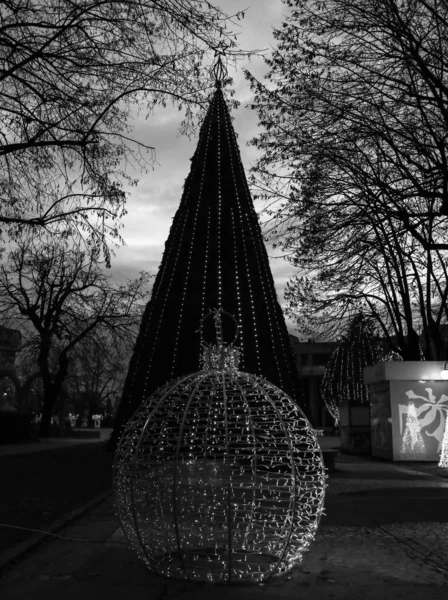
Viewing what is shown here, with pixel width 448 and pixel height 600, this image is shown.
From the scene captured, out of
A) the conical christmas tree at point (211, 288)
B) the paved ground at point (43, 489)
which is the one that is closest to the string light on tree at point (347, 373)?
the conical christmas tree at point (211, 288)

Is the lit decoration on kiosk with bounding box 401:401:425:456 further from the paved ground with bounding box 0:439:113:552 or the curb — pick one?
the curb

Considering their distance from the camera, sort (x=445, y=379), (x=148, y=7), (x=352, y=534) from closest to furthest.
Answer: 1. (x=352, y=534)
2. (x=148, y=7)
3. (x=445, y=379)

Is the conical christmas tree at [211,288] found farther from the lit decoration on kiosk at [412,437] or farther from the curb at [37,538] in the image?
the curb at [37,538]

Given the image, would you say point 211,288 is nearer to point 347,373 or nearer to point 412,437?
point 412,437

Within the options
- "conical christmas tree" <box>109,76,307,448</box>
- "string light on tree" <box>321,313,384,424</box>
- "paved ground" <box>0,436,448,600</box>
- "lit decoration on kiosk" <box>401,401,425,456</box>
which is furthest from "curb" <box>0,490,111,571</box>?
"string light on tree" <box>321,313,384,424</box>

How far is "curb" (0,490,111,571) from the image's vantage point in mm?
6176

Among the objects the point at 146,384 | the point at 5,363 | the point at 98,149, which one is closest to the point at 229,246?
the point at 146,384

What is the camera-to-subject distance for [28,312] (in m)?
35.8

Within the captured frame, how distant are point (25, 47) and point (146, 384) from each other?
961 centimetres

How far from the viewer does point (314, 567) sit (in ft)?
19.3

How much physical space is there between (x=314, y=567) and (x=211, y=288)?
11509 millimetres

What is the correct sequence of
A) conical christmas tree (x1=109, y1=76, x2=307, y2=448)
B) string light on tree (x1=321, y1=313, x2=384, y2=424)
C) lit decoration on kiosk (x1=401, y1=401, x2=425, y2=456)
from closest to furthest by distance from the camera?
conical christmas tree (x1=109, y1=76, x2=307, y2=448), lit decoration on kiosk (x1=401, y1=401, x2=425, y2=456), string light on tree (x1=321, y1=313, x2=384, y2=424)

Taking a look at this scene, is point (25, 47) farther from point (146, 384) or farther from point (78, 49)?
point (146, 384)

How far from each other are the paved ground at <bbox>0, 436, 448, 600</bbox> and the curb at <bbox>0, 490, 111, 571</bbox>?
85 millimetres
